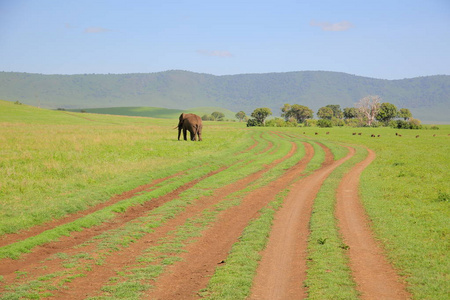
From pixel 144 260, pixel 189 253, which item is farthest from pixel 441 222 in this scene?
pixel 144 260

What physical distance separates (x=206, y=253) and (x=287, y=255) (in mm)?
2074

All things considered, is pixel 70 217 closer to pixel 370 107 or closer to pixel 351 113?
pixel 370 107

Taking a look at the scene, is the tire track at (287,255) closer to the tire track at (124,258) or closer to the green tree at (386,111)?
the tire track at (124,258)

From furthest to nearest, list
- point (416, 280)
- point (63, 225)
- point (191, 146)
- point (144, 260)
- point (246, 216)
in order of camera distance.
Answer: point (191, 146)
point (246, 216)
point (63, 225)
point (144, 260)
point (416, 280)

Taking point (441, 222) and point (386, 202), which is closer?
point (441, 222)

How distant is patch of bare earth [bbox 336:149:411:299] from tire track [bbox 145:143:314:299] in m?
3.07

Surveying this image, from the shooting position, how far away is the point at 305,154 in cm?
3675

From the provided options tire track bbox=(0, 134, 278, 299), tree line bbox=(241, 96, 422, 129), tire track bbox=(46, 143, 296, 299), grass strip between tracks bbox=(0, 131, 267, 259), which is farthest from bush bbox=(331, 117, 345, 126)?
tire track bbox=(0, 134, 278, 299)

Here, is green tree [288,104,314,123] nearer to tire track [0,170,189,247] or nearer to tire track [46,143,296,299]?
tire track [0,170,189,247]

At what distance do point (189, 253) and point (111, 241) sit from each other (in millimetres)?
2456

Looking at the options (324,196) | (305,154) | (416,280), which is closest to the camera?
(416,280)

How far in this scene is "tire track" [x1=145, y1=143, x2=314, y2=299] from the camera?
8.48m

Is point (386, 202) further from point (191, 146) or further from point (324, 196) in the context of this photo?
point (191, 146)

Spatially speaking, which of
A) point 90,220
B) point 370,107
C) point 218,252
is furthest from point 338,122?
point 218,252
